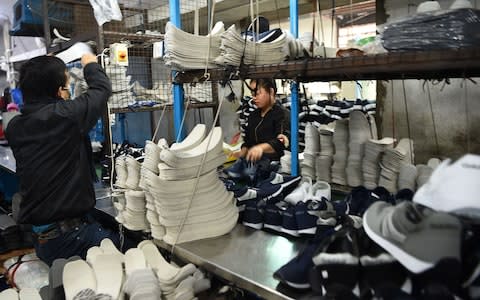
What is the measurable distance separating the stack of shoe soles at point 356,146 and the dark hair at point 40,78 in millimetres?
1955

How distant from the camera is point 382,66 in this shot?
4.49 ft

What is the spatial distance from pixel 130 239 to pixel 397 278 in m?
1.90

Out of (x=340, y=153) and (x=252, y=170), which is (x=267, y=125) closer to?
(x=252, y=170)

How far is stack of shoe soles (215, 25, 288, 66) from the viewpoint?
1.91 m

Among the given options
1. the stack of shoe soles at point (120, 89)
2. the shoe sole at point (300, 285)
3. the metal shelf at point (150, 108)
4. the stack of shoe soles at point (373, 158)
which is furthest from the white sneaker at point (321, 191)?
the stack of shoe soles at point (120, 89)

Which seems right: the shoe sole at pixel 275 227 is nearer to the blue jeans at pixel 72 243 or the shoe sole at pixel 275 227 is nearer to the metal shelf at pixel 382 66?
the metal shelf at pixel 382 66

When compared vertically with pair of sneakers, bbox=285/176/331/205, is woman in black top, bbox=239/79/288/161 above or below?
above

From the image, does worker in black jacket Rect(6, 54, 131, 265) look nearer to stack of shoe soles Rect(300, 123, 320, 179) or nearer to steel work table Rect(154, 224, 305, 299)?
steel work table Rect(154, 224, 305, 299)

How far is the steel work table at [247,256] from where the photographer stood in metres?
1.41

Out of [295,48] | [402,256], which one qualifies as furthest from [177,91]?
[402,256]

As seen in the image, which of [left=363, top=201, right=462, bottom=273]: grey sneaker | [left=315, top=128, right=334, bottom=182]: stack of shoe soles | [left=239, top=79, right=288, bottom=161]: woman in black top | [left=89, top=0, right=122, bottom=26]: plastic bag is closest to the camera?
[left=363, top=201, right=462, bottom=273]: grey sneaker

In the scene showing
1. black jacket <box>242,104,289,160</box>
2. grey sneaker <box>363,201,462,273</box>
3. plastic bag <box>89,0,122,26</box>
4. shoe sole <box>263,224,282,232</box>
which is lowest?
shoe sole <box>263,224,282,232</box>

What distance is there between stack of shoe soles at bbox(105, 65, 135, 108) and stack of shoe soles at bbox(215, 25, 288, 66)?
6.76 ft

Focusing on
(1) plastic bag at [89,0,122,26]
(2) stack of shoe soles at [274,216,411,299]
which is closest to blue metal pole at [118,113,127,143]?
(1) plastic bag at [89,0,122,26]
